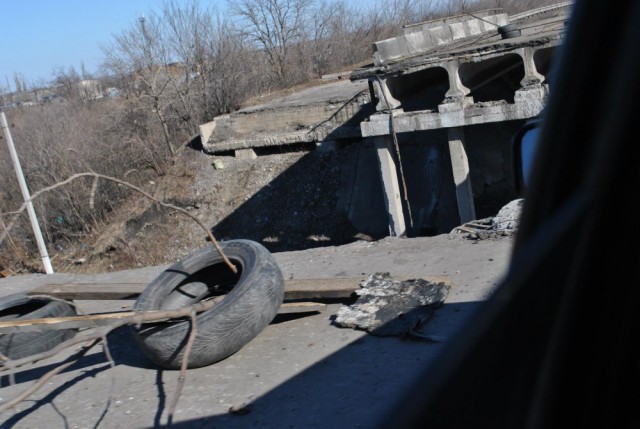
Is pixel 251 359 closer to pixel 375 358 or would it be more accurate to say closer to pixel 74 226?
pixel 375 358

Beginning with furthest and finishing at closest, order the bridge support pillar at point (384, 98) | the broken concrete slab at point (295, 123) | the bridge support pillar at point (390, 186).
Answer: the broken concrete slab at point (295, 123)
the bridge support pillar at point (390, 186)
the bridge support pillar at point (384, 98)

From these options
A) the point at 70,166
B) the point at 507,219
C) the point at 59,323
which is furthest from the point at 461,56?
the point at 70,166

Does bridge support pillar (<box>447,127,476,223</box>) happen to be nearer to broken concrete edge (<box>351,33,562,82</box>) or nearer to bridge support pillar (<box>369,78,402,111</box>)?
bridge support pillar (<box>369,78,402,111</box>)

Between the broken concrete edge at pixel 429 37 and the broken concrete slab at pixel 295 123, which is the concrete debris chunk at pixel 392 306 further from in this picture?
the broken concrete slab at pixel 295 123

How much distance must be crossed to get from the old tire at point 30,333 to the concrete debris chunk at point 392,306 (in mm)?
2756

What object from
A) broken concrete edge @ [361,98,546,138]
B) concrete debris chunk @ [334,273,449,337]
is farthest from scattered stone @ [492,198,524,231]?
broken concrete edge @ [361,98,546,138]

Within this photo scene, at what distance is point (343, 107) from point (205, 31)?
10.7 m

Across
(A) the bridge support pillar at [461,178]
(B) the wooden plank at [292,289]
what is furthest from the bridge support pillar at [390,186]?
(B) the wooden plank at [292,289]

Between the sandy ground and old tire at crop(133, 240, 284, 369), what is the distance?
21 cm

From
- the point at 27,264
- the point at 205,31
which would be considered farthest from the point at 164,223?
the point at 205,31

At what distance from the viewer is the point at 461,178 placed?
14328 mm

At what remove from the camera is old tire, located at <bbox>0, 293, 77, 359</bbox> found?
6.41m

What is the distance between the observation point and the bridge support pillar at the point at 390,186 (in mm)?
14773

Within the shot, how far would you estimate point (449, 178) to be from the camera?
16.0 meters
